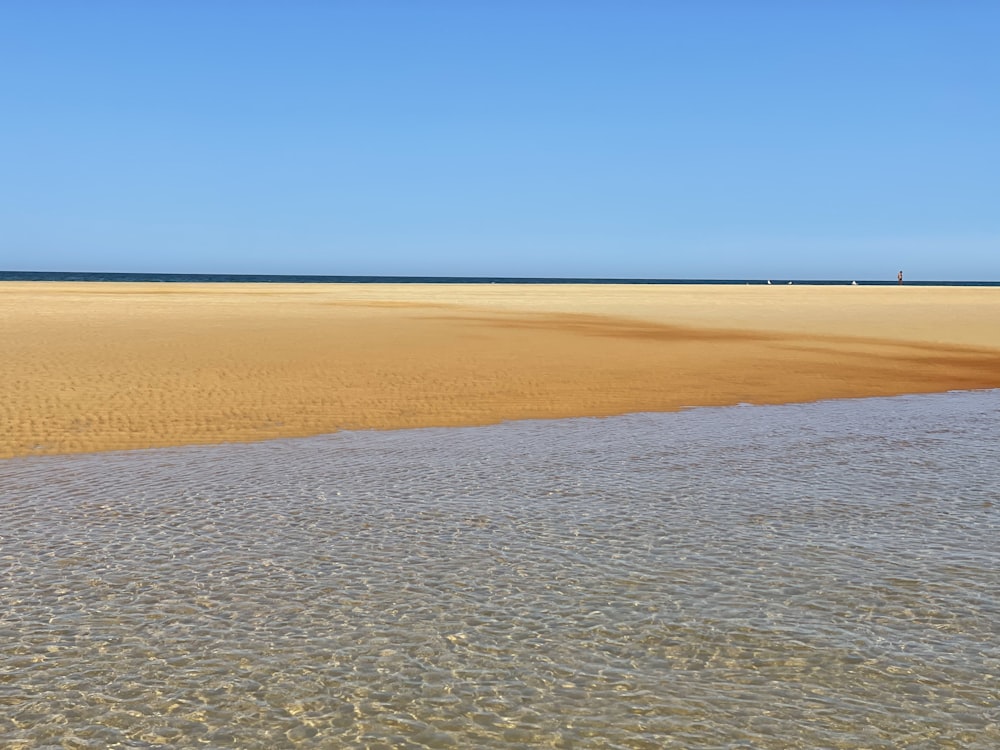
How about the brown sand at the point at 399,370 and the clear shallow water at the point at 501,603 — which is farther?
the brown sand at the point at 399,370

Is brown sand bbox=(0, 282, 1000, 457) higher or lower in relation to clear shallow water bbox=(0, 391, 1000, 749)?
higher

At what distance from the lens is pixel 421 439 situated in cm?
1427

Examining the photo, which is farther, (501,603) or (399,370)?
(399,370)

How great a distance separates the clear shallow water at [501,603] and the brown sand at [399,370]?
3.68 metres

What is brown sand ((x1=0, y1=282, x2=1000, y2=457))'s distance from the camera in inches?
632

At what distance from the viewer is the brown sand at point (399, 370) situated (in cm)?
1606

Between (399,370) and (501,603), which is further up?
(399,370)

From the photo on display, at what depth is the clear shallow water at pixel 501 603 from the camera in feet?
17.4

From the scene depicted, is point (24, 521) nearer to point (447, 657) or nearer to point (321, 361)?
point (447, 657)

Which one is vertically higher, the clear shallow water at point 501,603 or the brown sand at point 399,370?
the brown sand at point 399,370

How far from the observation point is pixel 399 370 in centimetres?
2283

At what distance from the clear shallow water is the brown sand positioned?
145 inches

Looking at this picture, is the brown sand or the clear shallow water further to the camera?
the brown sand

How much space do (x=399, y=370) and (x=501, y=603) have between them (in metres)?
16.0
